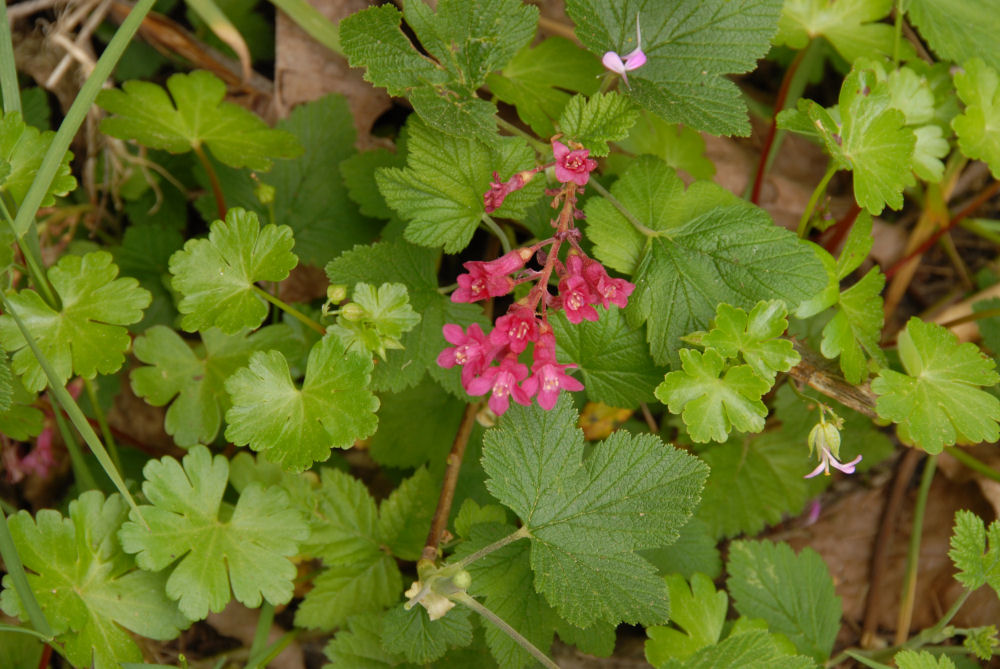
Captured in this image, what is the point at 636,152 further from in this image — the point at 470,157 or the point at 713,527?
the point at 713,527

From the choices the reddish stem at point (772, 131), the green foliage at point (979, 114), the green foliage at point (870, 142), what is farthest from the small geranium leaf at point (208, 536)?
the green foliage at point (979, 114)

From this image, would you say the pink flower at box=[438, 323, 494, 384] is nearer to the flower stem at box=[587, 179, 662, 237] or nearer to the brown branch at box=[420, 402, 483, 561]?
the brown branch at box=[420, 402, 483, 561]

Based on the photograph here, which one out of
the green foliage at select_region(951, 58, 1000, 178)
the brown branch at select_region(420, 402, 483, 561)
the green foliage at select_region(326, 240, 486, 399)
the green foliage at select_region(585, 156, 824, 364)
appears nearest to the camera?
the green foliage at select_region(585, 156, 824, 364)

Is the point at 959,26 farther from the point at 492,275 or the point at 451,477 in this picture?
the point at 451,477

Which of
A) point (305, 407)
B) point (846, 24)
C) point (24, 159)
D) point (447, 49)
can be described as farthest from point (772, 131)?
point (24, 159)

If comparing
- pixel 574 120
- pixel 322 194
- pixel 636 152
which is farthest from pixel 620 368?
pixel 322 194

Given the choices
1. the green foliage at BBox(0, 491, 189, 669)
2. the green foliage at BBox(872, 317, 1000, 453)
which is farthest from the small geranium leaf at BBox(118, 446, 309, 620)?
the green foliage at BBox(872, 317, 1000, 453)
